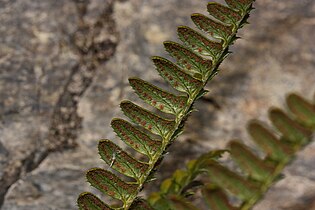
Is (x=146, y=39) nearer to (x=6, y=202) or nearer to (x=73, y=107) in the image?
(x=73, y=107)

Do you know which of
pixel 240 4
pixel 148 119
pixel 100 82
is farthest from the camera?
pixel 100 82

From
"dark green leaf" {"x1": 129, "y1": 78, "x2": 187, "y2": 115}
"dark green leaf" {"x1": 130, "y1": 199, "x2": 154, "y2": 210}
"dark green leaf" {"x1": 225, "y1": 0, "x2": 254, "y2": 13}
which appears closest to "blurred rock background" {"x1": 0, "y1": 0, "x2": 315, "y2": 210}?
"dark green leaf" {"x1": 130, "y1": 199, "x2": 154, "y2": 210}

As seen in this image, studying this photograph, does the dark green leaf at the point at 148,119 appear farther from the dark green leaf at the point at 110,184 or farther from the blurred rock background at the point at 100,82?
the blurred rock background at the point at 100,82

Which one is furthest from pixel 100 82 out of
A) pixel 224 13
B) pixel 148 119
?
pixel 224 13

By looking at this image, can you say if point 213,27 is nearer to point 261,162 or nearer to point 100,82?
point 261,162

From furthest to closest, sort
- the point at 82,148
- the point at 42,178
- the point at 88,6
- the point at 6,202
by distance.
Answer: the point at 88,6 < the point at 82,148 < the point at 42,178 < the point at 6,202

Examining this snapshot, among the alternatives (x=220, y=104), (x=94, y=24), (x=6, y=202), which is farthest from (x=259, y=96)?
(x=6, y=202)

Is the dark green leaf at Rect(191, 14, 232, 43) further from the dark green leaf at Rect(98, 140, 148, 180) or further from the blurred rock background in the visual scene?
the blurred rock background

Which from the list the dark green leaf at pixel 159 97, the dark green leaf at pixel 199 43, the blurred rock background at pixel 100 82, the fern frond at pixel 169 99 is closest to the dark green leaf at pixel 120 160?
the fern frond at pixel 169 99
